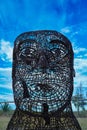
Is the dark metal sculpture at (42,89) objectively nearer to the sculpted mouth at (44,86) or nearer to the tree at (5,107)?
the sculpted mouth at (44,86)

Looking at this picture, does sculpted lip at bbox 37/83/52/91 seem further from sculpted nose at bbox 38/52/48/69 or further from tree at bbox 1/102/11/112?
tree at bbox 1/102/11/112

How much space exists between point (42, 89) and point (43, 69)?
24 centimetres

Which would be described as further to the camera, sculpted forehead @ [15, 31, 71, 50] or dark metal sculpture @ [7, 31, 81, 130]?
sculpted forehead @ [15, 31, 71, 50]

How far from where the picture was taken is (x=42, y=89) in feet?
11.2

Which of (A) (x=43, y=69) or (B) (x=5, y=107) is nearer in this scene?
(A) (x=43, y=69)

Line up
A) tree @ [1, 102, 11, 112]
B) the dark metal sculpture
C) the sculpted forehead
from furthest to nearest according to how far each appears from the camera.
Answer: tree @ [1, 102, 11, 112] → the sculpted forehead → the dark metal sculpture

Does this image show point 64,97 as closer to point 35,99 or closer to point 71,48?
point 35,99

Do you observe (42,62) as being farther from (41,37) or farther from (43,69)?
(41,37)

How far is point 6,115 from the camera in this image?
329 inches

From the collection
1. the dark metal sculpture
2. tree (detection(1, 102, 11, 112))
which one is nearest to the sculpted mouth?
the dark metal sculpture

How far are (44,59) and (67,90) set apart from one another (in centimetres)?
46

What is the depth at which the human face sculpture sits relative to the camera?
341 cm

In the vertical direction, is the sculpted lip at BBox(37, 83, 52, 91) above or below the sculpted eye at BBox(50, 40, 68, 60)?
below

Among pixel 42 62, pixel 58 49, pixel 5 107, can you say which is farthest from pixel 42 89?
pixel 5 107
